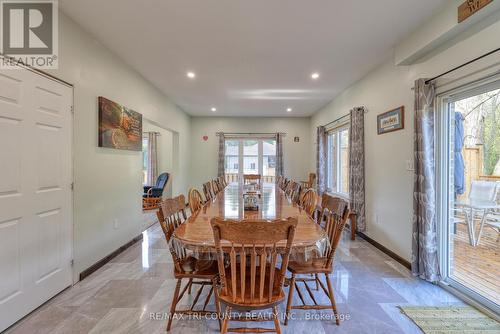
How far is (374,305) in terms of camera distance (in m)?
2.15

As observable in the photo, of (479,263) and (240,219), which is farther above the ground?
(240,219)

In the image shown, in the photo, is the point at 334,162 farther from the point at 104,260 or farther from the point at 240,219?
the point at 104,260

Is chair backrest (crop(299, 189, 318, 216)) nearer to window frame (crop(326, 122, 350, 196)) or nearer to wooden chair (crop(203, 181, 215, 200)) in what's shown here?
wooden chair (crop(203, 181, 215, 200))

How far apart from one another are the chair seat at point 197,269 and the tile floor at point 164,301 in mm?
430

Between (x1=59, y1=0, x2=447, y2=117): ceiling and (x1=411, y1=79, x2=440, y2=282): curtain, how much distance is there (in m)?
0.78

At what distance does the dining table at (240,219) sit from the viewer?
4.95 ft

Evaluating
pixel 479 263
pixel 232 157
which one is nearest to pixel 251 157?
pixel 232 157

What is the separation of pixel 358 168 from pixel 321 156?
7.33 ft

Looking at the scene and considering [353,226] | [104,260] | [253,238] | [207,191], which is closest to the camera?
[253,238]

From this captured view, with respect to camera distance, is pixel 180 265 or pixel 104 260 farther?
pixel 104 260

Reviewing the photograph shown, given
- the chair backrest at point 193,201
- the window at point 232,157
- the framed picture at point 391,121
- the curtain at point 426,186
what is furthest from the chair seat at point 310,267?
the window at point 232,157

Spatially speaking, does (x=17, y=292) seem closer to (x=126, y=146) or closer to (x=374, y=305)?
(x=126, y=146)

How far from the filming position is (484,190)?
229 cm

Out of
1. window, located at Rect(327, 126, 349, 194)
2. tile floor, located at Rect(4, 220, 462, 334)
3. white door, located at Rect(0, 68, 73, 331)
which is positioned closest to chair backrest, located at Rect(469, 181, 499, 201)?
tile floor, located at Rect(4, 220, 462, 334)
